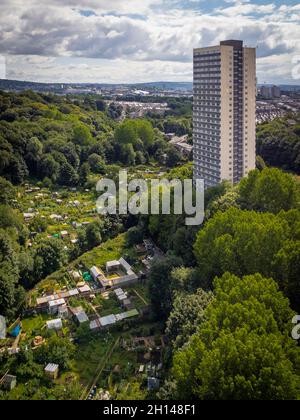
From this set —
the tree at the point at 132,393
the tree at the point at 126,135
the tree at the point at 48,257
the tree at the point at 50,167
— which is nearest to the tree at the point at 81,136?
the tree at the point at 126,135

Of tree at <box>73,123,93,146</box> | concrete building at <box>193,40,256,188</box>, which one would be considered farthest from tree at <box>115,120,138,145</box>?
concrete building at <box>193,40,256,188</box>

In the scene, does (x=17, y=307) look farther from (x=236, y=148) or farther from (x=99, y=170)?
(x=99, y=170)

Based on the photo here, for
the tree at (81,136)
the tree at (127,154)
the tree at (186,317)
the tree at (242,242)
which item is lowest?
the tree at (186,317)

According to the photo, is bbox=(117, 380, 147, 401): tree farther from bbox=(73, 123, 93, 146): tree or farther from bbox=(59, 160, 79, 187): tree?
bbox=(73, 123, 93, 146): tree

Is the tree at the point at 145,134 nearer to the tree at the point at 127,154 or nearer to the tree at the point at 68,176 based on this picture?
the tree at the point at 127,154
